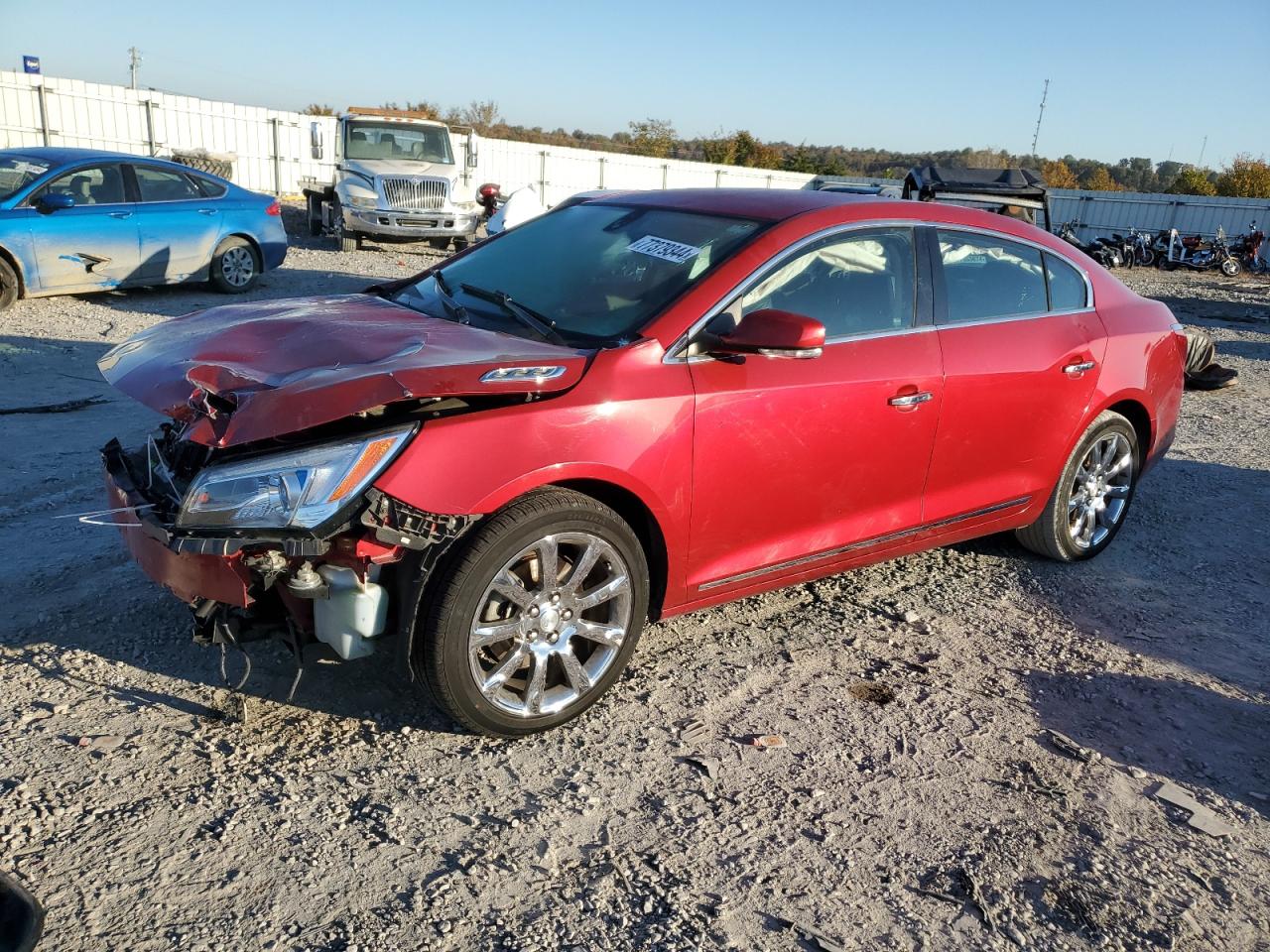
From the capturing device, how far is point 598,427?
3.20 meters

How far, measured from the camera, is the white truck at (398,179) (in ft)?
54.3

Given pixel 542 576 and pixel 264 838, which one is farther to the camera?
pixel 542 576

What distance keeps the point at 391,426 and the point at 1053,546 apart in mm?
3616

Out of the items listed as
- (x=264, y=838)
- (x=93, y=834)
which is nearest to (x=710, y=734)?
(x=264, y=838)

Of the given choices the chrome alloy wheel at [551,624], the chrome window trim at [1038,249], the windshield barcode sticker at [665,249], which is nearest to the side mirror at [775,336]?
the windshield barcode sticker at [665,249]

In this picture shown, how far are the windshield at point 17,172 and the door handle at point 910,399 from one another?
9.15 m

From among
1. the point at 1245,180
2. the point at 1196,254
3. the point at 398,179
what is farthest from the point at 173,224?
the point at 1245,180

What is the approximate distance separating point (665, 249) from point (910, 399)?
1.15m

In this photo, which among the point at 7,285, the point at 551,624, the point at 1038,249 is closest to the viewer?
the point at 551,624

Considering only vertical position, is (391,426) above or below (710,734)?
above

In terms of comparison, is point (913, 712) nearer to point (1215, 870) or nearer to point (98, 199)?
point (1215, 870)

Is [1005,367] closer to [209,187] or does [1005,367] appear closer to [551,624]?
[551,624]

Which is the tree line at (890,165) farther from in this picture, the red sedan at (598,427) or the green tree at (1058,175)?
the red sedan at (598,427)

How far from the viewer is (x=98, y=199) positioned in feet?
33.3
